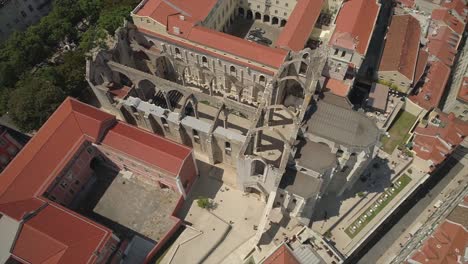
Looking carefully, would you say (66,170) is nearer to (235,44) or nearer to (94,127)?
(94,127)

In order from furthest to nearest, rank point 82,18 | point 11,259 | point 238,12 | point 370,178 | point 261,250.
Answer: point 238,12, point 82,18, point 370,178, point 261,250, point 11,259

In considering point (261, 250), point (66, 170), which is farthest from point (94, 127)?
point (261, 250)

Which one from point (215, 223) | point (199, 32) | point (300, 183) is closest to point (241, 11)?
point (199, 32)

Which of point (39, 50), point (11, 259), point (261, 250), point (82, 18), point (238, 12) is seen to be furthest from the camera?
point (238, 12)

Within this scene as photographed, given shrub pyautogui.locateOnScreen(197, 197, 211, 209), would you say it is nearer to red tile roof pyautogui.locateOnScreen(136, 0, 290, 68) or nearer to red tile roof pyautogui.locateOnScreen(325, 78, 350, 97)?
red tile roof pyautogui.locateOnScreen(136, 0, 290, 68)

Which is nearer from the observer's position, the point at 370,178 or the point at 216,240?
the point at 216,240

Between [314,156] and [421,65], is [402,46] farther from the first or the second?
[314,156]

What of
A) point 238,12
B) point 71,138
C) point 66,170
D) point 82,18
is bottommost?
point 66,170

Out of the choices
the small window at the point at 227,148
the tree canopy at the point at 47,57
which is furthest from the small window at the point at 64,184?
the small window at the point at 227,148
